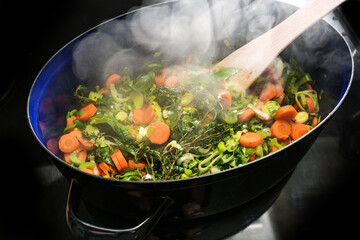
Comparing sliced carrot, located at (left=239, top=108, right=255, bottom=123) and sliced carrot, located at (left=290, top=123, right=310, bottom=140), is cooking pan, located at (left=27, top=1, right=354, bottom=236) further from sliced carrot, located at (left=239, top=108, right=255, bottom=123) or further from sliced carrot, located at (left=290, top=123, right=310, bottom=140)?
sliced carrot, located at (left=239, top=108, right=255, bottom=123)

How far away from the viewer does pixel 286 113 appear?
4.38ft

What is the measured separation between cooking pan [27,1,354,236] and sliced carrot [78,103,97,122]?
3.0 inches

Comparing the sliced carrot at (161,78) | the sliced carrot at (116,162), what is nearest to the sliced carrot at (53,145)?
the sliced carrot at (116,162)

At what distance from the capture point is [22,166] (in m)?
1.45

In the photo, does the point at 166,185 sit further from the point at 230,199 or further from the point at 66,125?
the point at 66,125

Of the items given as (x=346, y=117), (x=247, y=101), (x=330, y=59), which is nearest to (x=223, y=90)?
(x=247, y=101)

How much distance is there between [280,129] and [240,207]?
402 millimetres

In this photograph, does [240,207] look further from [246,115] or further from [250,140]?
[246,115]

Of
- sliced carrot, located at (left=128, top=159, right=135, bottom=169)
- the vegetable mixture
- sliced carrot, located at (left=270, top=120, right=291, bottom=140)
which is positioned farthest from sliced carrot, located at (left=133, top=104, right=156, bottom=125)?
sliced carrot, located at (left=270, top=120, right=291, bottom=140)

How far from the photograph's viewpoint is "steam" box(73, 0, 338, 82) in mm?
1464

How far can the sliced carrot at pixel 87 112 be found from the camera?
145 cm

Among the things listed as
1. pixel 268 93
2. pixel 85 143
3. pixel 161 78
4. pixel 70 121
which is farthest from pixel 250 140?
pixel 70 121

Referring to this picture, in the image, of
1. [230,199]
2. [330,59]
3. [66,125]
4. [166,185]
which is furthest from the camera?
[66,125]

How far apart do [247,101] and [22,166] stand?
1.18 m
